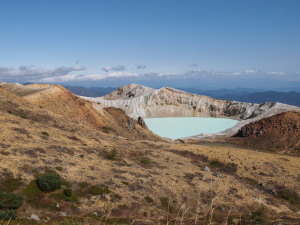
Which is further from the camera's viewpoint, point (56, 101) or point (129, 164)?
point (56, 101)

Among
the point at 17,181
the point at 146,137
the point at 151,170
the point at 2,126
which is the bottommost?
the point at 146,137

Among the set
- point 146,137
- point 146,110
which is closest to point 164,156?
point 146,137

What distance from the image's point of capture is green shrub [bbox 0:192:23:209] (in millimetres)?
24266

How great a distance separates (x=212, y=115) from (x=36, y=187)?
591 ft

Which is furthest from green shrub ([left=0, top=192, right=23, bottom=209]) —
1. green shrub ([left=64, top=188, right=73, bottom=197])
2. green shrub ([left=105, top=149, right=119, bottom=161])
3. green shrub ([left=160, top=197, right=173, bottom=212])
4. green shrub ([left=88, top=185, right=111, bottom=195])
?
green shrub ([left=105, top=149, right=119, bottom=161])

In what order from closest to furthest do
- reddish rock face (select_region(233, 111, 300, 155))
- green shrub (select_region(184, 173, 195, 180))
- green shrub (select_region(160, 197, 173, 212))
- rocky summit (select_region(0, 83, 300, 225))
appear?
rocky summit (select_region(0, 83, 300, 225))
green shrub (select_region(160, 197, 173, 212))
green shrub (select_region(184, 173, 195, 180))
reddish rock face (select_region(233, 111, 300, 155))

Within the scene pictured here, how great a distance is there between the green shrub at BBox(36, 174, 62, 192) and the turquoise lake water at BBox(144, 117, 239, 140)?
112 metres

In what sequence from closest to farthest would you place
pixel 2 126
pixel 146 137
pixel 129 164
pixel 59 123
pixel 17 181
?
pixel 17 181
pixel 2 126
pixel 129 164
pixel 59 123
pixel 146 137

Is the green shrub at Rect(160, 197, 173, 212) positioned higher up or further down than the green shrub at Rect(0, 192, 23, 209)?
Result: further down

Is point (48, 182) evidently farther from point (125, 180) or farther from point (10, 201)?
point (125, 180)

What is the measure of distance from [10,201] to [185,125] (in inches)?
5834

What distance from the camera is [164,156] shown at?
2216 inches

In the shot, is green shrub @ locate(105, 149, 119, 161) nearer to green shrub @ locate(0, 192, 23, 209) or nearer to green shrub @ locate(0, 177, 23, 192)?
green shrub @ locate(0, 177, 23, 192)

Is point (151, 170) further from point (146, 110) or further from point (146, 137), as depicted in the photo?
point (146, 110)
